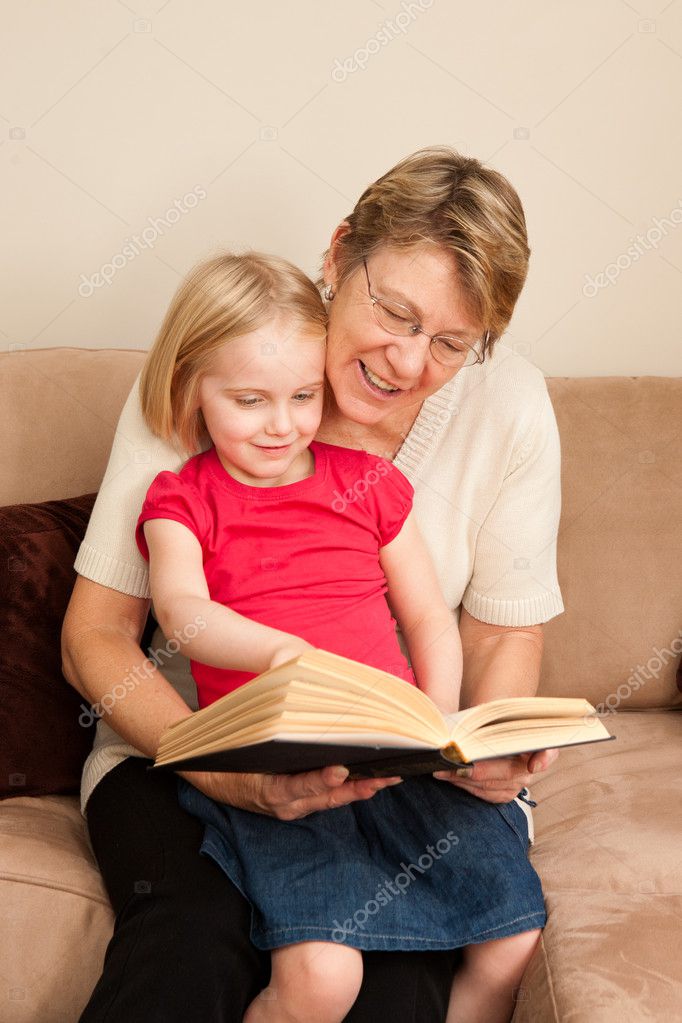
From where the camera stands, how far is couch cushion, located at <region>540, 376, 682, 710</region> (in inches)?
81.8

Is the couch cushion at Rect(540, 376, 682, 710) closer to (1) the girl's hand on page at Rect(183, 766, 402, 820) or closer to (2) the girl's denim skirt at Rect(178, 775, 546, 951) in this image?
(2) the girl's denim skirt at Rect(178, 775, 546, 951)

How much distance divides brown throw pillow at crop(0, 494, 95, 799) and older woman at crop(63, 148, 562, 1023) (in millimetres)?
80

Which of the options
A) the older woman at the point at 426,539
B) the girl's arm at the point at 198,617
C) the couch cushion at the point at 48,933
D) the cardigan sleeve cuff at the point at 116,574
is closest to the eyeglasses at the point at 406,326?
the older woman at the point at 426,539

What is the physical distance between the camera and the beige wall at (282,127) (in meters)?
2.24

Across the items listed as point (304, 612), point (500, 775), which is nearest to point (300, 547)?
point (304, 612)

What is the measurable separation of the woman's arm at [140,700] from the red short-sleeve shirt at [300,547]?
0.08 meters

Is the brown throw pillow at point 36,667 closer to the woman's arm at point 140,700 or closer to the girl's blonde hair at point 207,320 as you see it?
the woman's arm at point 140,700

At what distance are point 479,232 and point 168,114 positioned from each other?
1.04 meters

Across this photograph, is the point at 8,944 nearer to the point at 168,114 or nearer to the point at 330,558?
the point at 330,558

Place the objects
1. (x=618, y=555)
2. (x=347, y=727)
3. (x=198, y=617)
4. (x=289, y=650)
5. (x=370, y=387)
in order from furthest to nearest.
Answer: (x=618, y=555) → (x=370, y=387) → (x=198, y=617) → (x=289, y=650) → (x=347, y=727)

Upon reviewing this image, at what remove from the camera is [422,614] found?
163cm

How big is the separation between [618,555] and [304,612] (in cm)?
84

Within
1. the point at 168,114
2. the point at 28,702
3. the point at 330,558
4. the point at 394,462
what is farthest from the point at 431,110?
the point at 28,702

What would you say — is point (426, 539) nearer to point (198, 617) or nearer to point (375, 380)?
point (375, 380)
